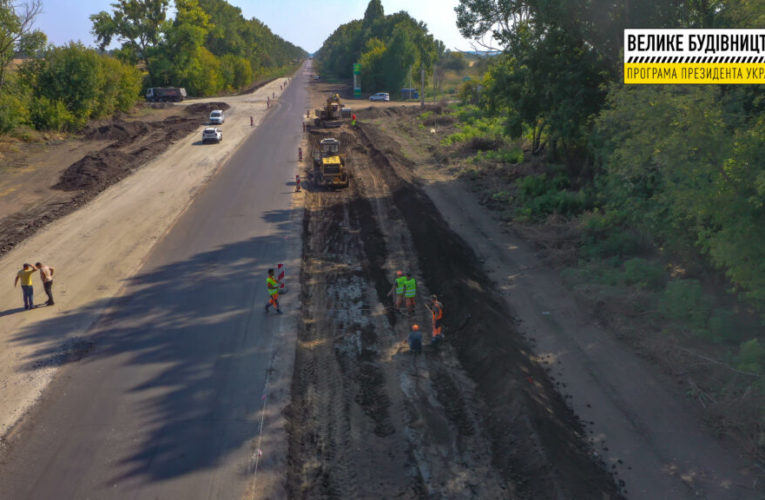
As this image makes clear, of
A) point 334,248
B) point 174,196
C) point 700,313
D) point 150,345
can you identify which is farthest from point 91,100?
point 700,313

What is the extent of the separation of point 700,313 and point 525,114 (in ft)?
59.3

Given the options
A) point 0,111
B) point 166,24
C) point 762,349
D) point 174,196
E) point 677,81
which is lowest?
point 762,349

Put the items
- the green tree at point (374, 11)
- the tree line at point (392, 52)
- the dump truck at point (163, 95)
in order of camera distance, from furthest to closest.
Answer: the green tree at point (374, 11)
the tree line at point (392, 52)
the dump truck at point (163, 95)

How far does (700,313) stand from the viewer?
1393cm

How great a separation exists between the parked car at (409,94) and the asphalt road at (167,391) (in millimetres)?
74562

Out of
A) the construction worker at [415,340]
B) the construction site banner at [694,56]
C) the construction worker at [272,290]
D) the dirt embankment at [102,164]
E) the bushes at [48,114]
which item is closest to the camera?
the construction worker at [415,340]

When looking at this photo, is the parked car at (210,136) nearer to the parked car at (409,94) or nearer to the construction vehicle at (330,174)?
the construction vehicle at (330,174)

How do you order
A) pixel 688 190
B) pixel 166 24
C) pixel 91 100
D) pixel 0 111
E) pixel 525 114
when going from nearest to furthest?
pixel 688 190 < pixel 525 114 < pixel 0 111 < pixel 91 100 < pixel 166 24

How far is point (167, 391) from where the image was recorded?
12258mm

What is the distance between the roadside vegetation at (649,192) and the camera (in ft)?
38.3

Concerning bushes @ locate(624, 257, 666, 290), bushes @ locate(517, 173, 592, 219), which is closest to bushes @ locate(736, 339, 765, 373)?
bushes @ locate(624, 257, 666, 290)

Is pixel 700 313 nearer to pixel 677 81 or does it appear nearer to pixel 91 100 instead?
pixel 677 81

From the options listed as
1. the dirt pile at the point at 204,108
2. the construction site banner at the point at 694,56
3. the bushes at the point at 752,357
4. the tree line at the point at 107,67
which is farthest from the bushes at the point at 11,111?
the bushes at the point at 752,357

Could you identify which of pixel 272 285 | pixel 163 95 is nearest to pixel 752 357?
pixel 272 285
